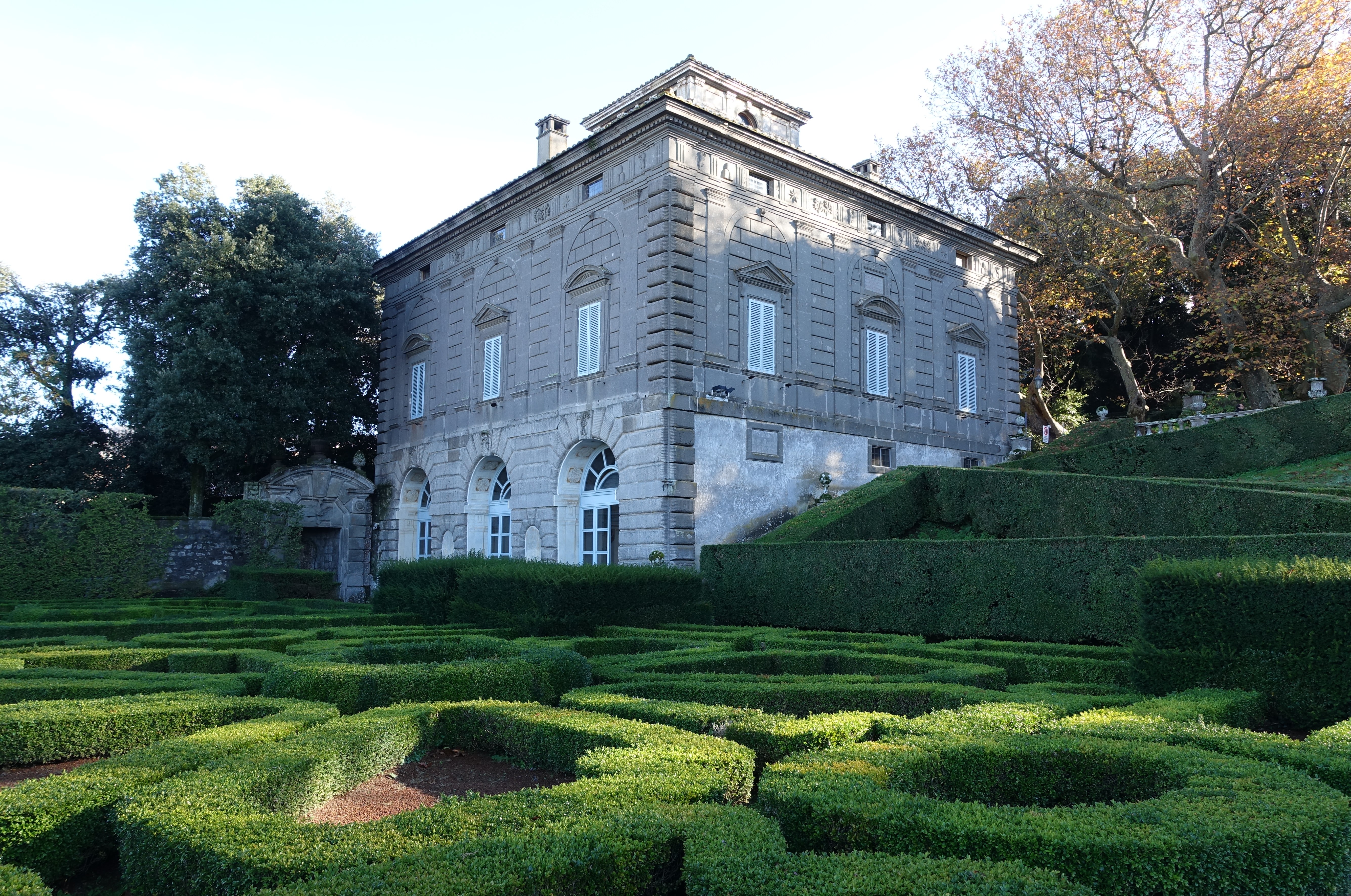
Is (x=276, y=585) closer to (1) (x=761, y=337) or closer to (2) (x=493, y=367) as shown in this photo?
(2) (x=493, y=367)

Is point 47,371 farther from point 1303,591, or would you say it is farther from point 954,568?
point 1303,591

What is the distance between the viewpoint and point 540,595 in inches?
492

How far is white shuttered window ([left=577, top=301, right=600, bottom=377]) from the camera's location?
2205 cm

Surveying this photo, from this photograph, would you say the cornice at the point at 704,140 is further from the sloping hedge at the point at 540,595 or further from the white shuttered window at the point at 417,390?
the sloping hedge at the point at 540,595

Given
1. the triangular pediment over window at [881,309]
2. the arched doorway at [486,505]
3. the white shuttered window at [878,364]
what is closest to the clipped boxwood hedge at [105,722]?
the arched doorway at [486,505]

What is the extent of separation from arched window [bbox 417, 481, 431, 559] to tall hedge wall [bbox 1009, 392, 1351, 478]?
707 inches

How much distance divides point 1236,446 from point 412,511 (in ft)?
75.2

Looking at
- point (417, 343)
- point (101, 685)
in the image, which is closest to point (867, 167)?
point (417, 343)

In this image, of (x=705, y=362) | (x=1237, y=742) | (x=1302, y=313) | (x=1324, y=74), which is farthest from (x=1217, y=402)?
(x=1237, y=742)

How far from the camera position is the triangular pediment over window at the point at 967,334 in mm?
27172

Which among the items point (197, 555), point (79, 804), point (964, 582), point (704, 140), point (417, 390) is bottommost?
point (79, 804)

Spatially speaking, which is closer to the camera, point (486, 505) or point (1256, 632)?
point (1256, 632)

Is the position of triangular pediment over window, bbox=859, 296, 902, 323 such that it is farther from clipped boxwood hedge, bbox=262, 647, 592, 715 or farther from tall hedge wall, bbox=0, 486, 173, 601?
tall hedge wall, bbox=0, 486, 173, 601

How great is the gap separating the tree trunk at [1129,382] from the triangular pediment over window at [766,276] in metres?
14.7
